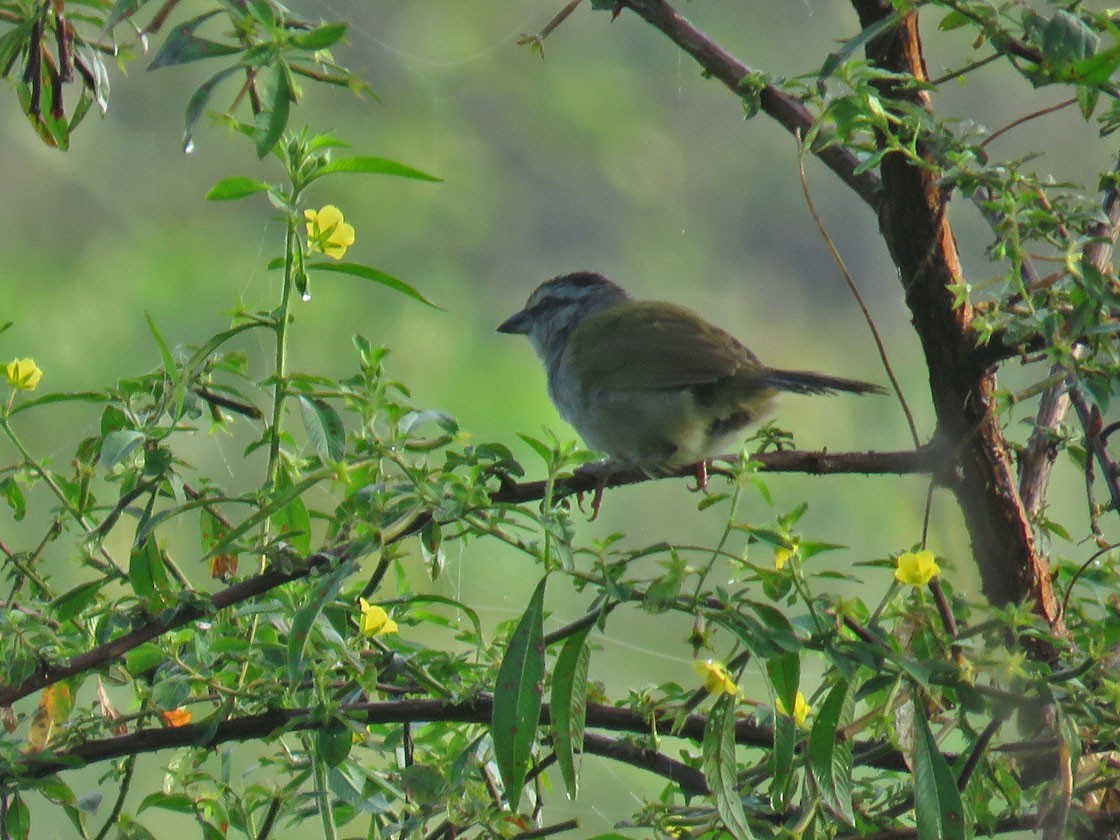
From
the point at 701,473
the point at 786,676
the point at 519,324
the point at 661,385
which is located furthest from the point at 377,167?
the point at 519,324

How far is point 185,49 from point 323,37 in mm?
107

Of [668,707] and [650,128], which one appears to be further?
[650,128]

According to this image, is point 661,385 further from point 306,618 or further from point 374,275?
point 306,618

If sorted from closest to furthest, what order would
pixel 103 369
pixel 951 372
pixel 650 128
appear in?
pixel 951 372
pixel 103 369
pixel 650 128

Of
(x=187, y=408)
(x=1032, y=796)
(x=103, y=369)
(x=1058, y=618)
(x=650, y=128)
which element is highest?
(x=650, y=128)

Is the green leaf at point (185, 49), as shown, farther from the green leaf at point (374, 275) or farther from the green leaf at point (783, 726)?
the green leaf at point (783, 726)

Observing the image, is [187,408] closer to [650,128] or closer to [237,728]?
[237,728]

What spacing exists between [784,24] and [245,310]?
212 centimetres

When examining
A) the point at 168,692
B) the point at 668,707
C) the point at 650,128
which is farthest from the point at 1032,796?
the point at 650,128

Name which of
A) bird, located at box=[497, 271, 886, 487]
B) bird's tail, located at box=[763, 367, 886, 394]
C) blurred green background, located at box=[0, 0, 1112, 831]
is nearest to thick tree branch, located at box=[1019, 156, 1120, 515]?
bird's tail, located at box=[763, 367, 886, 394]

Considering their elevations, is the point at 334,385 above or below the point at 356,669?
above

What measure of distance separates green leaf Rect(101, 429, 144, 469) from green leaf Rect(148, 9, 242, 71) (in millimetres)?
235

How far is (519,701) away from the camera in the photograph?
2.41 feet

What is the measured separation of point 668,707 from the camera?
2.93 ft
